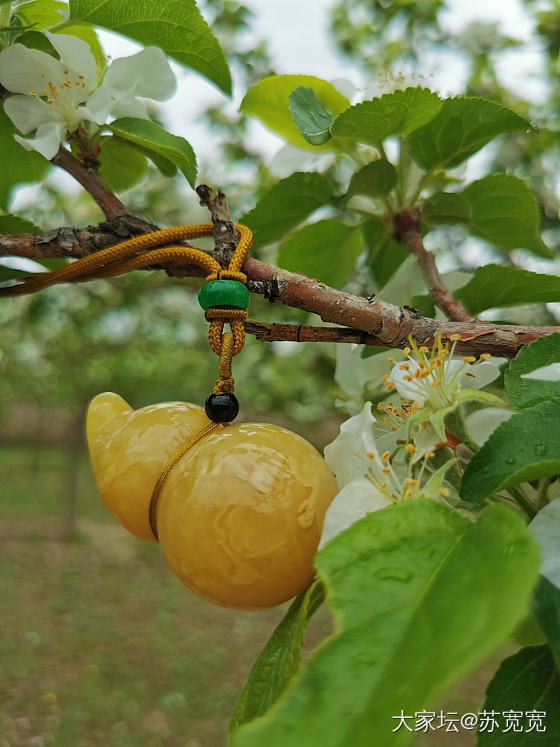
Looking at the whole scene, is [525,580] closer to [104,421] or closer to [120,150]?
[104,421]

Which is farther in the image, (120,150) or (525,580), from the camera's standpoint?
(120,150)

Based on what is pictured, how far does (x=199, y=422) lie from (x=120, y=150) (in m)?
Result: 0.30

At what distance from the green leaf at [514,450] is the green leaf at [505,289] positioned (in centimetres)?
22

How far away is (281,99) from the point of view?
0.59 meters

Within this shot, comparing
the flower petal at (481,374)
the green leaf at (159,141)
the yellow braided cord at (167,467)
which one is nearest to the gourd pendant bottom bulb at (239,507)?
the yellow braided cord at (167,467)

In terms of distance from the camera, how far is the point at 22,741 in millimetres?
3406

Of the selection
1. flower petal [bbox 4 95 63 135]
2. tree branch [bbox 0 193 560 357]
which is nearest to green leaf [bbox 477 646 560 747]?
tree branch [bbox 0 193 560 357]

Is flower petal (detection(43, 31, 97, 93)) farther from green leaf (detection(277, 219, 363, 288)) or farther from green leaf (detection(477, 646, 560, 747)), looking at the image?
green leaf (detection(477, 646, 560, 747))

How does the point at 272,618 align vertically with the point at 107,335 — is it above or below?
below

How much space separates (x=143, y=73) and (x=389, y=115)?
0.20 m

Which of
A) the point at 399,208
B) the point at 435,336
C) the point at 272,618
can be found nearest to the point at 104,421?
the point at 435,336

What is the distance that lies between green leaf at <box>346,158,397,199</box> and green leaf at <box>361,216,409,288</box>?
0.19 ft

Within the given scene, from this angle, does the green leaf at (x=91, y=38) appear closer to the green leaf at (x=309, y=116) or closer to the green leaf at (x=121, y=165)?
the green leaf at (x=121, y=165)

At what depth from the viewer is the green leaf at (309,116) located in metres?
0.49
